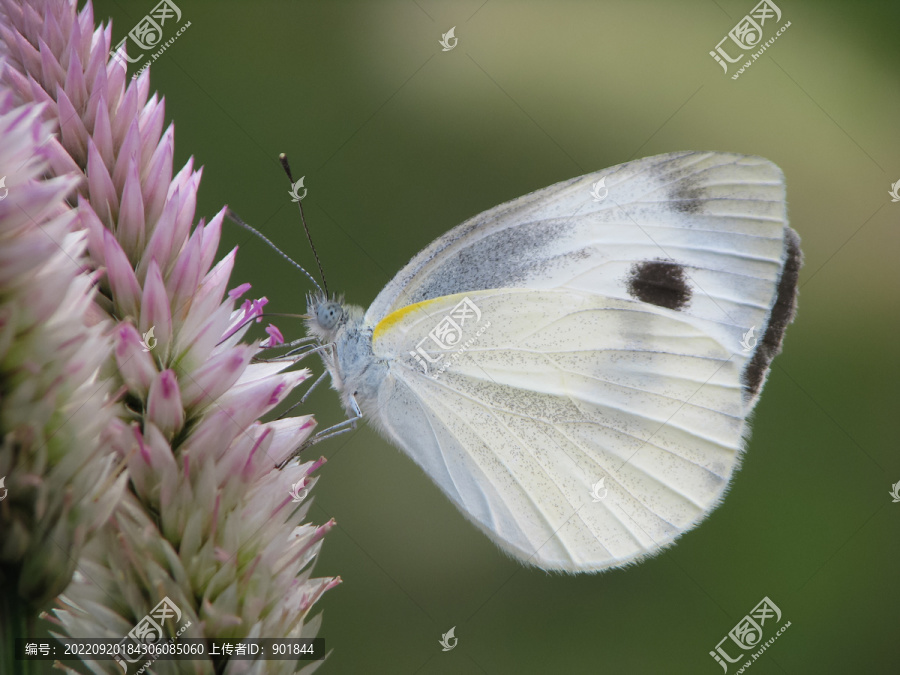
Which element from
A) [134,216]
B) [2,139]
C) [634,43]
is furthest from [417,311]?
[634,43]

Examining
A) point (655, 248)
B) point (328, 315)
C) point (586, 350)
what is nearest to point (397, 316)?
point (328, 315)

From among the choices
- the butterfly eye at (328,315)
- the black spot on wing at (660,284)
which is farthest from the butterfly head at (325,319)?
the black spot on wing at (660,284)

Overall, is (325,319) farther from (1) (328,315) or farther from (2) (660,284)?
(2) (660,284)

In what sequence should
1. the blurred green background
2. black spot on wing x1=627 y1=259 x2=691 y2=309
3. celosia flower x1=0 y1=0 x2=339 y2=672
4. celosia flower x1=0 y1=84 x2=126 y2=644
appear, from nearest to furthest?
celosia flower x1=0 y1=84 x2=126 y2=644, celosia flower x1=0 y1=0 x2=339 y2=672, black spot on wing x1=627 y1=259 x2=691 y2=309, the blurred green background

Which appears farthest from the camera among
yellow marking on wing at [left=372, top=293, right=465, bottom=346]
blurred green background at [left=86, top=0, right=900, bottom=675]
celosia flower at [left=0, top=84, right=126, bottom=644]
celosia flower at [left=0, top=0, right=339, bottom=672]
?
blurred green background at [left=86, top=0, right=900, bottom=675]

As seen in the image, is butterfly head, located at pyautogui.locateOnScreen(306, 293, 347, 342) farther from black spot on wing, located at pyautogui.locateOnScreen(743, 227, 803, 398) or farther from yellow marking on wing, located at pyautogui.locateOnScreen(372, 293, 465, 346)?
black spot on wing, located at pyautogui.locateOnScreen(743, 227, 803, 398)

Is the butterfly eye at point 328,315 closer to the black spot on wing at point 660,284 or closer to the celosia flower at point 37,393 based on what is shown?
the black spot on wing at point 660,284

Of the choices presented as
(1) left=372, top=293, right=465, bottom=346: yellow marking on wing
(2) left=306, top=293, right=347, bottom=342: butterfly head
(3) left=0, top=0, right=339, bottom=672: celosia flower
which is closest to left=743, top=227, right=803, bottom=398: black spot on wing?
(1) left=372, top=293, right=465, bottom=346: yellow marking on wing

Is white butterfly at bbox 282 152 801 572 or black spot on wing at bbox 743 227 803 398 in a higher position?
black spot on wing at bbox 743 227 803 398
